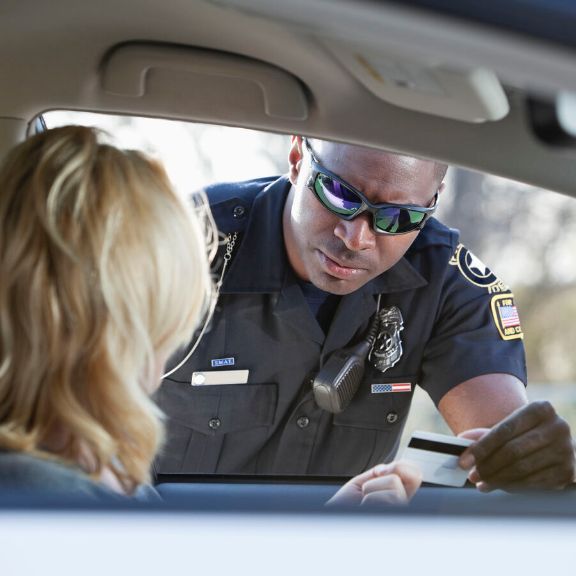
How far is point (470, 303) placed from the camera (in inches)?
116

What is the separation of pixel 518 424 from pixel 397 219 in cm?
53

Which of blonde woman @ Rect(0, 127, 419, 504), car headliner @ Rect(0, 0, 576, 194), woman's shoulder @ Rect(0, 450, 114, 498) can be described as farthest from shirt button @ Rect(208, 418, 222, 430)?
woman's shoulder @ Rect(0, 450, 114, 498)

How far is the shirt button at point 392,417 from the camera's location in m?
2.90

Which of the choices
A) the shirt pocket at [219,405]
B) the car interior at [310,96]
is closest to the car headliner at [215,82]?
the car interior at [310,96]

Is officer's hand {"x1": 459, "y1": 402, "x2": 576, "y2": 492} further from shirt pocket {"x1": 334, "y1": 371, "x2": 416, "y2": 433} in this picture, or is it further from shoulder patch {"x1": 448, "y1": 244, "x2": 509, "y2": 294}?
shoulder patch {"x1": 448, "y1": 244, "x2": 509, "y2": 294}

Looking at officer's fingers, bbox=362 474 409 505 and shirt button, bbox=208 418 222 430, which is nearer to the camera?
officer's fingers, bbox=362 474 409 505

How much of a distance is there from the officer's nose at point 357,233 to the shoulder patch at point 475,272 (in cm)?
42

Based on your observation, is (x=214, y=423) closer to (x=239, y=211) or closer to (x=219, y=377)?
(x=219, y=377)

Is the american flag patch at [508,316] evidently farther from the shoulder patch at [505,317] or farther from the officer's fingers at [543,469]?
the officer's fingers at [543,469]

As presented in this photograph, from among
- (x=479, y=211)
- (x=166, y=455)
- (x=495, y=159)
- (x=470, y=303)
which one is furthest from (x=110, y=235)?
(x=479, y=211)

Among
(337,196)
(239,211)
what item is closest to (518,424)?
(337,196)

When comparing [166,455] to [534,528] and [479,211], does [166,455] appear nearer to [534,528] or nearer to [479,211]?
[534,528]

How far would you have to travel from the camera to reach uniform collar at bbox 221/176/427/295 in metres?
2.93

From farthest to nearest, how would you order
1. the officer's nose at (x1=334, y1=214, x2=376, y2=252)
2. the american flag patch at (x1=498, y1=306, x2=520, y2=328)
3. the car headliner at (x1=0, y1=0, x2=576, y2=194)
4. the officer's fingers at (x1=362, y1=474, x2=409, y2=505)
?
the american flag patch at (x1=498, y1=306, x2=520, y2=328)
the officer's nose at (x1=334, y1=214, x2=376, y2=252)
the car headliner at (x1=0, y1=0, x2=576, y2=194)
the officer's fingers at (x1=362, y1=474, x2=409, y2=505)
